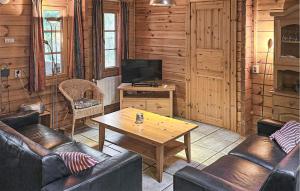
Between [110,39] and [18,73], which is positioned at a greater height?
[110,39]

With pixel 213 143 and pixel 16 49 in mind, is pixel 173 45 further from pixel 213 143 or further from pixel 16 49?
pixel 16 49

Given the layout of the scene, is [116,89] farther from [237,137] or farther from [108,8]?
[237,137]

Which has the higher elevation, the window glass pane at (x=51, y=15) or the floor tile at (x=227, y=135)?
the window glass pane at (x=51, y=15)

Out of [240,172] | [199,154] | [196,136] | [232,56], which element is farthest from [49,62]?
[240,172]

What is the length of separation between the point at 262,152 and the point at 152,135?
3.78ft

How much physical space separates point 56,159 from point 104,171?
382 mm

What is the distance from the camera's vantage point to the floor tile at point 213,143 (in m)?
4.34

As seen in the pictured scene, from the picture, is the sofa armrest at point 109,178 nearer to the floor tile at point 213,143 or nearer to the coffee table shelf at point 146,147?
the coffee table shelf at point 146,147

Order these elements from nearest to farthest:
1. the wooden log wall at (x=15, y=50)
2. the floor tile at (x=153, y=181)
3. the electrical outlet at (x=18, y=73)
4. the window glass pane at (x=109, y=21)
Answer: the floor tile at (x=153, y=181) < the wooden log wall at (x=15, y=50) < the electrical outlet at (x=18, y=73) < the window glass pane at (x=109, y=21)

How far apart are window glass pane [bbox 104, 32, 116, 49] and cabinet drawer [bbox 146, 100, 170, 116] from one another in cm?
125

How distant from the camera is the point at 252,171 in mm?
2705

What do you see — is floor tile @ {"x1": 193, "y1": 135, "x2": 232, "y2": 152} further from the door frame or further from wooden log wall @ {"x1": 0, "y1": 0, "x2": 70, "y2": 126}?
wooden log wall @ {"x1": 0, "y1": 0, "x2": 70, "y2": 126}

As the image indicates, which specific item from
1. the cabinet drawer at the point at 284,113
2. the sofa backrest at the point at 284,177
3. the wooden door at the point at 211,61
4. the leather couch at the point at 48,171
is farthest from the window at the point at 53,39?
the sofa backrest at the point at 284,177

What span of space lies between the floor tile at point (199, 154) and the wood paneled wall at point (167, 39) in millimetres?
1443
